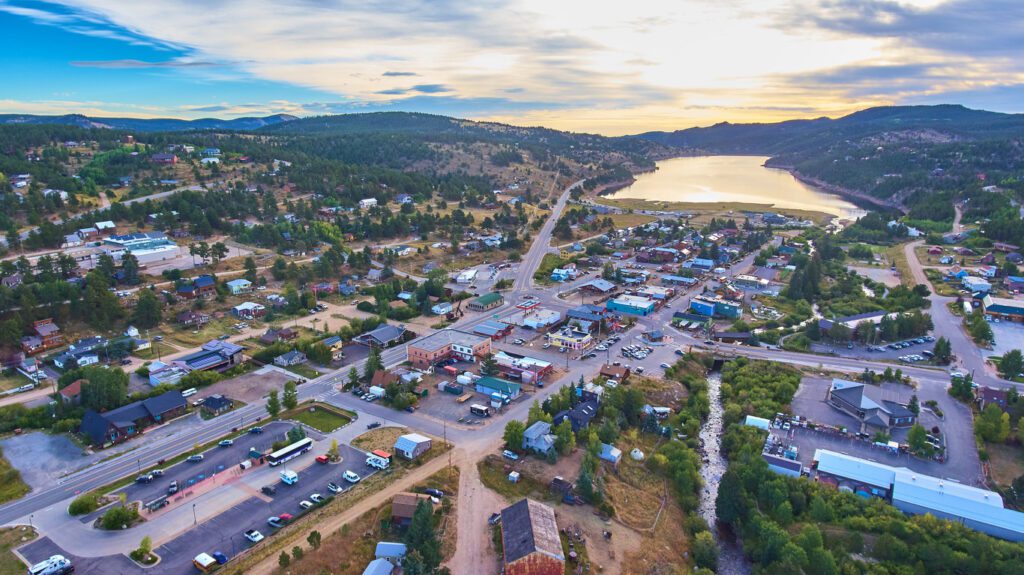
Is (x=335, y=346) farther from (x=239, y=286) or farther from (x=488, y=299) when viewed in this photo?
(x=239, y=286)

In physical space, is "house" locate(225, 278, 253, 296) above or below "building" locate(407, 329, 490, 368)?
above

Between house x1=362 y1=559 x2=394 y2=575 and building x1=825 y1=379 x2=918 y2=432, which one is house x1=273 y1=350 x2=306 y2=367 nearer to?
house x1=362 y1=559 x2=394 y2=575

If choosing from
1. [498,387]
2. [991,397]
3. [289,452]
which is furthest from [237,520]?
[991,397]

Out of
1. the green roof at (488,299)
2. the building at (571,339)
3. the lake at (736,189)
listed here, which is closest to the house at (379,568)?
the building at (571,339)

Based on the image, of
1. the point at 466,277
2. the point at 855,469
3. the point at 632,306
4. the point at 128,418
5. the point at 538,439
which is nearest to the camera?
the point at 855,469

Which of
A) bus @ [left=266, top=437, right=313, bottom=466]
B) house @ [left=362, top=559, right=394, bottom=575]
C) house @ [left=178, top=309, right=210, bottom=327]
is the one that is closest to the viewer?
house @ [left=362, top=559, right=394, bottom=575]

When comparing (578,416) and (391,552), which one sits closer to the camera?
(391,552)

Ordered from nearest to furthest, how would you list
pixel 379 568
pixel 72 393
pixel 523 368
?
pixel 379 568 → pixel 72 393 → pixel 523 368

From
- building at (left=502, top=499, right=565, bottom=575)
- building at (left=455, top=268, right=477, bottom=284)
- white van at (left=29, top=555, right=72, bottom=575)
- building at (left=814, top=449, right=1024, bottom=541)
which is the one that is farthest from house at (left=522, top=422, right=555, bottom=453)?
building at (left=455, top=268, right=477, bottom=284)
